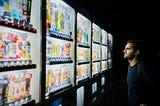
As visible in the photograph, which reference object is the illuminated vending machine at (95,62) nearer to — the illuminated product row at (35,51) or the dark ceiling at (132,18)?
the illuminated product row at (35,51)

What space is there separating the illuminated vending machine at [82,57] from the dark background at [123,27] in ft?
4.16

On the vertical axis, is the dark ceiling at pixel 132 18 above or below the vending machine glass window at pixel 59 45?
above

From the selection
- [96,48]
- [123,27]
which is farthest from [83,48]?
[123,27]

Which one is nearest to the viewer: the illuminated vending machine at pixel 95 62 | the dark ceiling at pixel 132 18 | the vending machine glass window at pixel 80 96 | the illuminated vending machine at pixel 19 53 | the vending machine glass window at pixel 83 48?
the illuminated vending machine at pixel 19 53

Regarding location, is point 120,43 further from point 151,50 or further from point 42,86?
point 42,86

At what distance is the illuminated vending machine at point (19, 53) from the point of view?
238cm

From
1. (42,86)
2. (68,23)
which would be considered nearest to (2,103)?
(42,86)

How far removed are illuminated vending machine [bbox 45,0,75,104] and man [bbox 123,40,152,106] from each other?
102cm

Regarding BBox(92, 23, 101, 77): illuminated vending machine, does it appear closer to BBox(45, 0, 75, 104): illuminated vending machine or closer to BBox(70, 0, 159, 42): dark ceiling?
BBox(45, 0, 75, 104): illuminated vending machine

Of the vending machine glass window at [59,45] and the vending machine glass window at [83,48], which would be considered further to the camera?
the vending machine glass window at [83,48]

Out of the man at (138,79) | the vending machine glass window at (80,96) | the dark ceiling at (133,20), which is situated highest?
the dark ceiling at (133,20)

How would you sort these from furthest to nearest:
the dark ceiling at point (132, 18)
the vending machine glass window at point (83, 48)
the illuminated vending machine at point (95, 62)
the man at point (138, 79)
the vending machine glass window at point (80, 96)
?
1. the dark ceiling at point (132, 18)
2. the illuminated vending machine at point (95, 62)
3. the vending machine glass window at point (83, 48)
4. the vending machine glass window at point (80, 96)
5. the man at point (138, 79)

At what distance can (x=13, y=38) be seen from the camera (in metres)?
2.57

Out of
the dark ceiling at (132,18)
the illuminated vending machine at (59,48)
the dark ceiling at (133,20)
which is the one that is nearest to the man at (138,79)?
the illuminated vending machine at (59,48)
